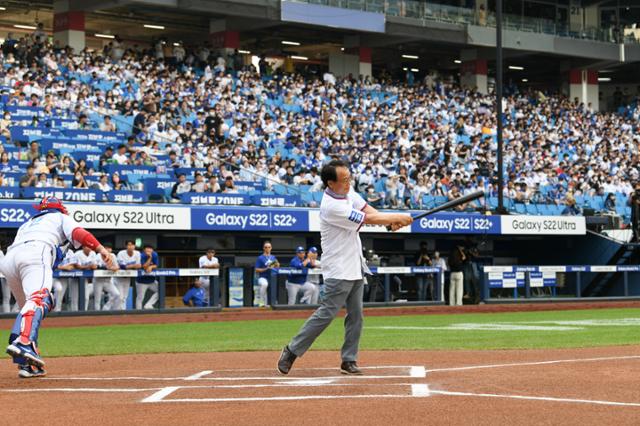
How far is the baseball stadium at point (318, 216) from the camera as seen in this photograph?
350 inches

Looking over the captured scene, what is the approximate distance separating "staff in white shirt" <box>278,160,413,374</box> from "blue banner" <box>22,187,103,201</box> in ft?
48.6

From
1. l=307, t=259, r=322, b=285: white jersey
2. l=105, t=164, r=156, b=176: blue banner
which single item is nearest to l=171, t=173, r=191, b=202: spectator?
l=105, t=164, r=156, b=176: blue banner

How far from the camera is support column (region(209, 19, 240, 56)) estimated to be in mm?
42062

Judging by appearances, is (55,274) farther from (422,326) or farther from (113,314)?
(422,326)

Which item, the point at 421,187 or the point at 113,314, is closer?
the point at 113,314

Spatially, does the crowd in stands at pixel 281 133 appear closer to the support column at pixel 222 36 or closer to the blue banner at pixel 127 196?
the blue banner at pixel 127 196

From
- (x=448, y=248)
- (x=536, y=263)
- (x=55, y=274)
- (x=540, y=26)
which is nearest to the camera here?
(x=55, y=274)

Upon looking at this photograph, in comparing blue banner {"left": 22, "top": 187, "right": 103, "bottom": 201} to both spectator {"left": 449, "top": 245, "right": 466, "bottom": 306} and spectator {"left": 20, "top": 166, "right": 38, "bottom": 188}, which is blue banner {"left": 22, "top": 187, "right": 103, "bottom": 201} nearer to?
spectator {"left": 20, "top": 166, "right": 38, "bottom": 188}

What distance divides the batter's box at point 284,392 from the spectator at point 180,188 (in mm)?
17787

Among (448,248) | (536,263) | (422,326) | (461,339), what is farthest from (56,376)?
(536,263)

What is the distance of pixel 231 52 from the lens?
4106 cm

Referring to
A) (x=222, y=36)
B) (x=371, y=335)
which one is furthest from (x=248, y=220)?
(x=222, y=36)

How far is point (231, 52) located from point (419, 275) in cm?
1656

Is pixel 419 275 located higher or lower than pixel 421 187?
lower
